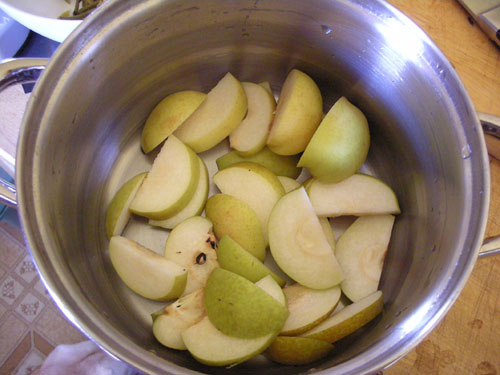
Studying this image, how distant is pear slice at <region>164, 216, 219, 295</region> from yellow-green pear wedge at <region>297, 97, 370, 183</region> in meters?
0.23

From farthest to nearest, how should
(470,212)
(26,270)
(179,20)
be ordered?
(26,270) < (179,20) < (470,212)

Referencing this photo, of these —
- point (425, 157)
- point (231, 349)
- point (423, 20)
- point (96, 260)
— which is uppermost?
point (423, 20)

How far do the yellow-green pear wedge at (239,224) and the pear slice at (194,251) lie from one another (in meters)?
0.03

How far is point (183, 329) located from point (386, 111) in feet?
1.93

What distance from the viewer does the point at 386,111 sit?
0.87 metres

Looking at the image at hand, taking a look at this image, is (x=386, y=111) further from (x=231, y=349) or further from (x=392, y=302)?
(x=231, y=349)

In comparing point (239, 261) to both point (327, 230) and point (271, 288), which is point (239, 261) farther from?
point (327, 230)

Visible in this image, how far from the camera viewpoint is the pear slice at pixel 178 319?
742 mm

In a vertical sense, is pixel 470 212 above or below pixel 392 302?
above

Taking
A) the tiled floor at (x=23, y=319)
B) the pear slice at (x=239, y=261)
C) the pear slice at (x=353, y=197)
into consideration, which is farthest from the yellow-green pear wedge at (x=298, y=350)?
the tiled floor at (x=23, y=319)

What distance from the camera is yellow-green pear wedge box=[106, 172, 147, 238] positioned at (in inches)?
33.1

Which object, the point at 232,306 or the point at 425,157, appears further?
the point at 425,157

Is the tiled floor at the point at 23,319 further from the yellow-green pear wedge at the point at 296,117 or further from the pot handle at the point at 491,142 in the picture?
the pot handle at the point at 491,142

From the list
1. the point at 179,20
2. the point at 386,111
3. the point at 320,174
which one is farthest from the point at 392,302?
the point at 179,20
